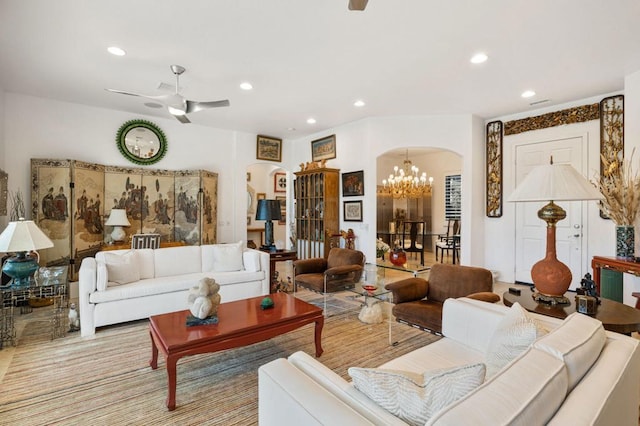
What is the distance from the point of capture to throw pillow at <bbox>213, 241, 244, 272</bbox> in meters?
4.20

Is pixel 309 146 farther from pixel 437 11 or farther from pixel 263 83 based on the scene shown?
pixel 437 11

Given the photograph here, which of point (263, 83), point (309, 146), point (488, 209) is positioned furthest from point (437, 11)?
point (309, 146)

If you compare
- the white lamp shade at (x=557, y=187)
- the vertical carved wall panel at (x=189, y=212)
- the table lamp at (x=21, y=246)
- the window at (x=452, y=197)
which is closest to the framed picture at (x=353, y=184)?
the vertical carved wall panel at (x=189, y=212)

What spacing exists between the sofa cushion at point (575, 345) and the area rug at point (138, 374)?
1.58 metres

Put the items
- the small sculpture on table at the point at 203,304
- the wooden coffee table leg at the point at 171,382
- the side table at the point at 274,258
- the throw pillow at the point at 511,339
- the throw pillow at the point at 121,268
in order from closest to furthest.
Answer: the throw pillow at the point at 511,339 → the wooden coffee table leg at the point at 171,382 → the small sculpture on table at the point at 203,304 → the throw pillow at the point at 121,268 → the side table at the point at 274,258

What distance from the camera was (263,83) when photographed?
4.12 meters

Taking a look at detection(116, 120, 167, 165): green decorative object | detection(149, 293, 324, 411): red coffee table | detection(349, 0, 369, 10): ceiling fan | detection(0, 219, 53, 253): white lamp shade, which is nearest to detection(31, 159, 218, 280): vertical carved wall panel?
detection(116, 120, 167, 165): green decorative object

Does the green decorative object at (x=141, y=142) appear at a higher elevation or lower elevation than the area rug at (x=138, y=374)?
higher

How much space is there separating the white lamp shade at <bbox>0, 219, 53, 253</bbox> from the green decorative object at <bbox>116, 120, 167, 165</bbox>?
9.41 ft

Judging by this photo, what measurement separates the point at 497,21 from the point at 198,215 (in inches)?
205

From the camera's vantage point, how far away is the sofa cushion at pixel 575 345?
112 cm

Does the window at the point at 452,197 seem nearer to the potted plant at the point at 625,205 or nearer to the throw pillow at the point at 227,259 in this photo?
the potted plant at the point at 625,205

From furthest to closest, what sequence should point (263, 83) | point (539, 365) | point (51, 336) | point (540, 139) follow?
point (540, 139) → point (263, 83) → point (51, 336) → point (539, 365)

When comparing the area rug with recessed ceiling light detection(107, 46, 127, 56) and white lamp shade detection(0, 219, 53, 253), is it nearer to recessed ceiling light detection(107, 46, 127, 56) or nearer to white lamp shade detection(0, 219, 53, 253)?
white lamp shade detection(0, 219, 53, 253)
